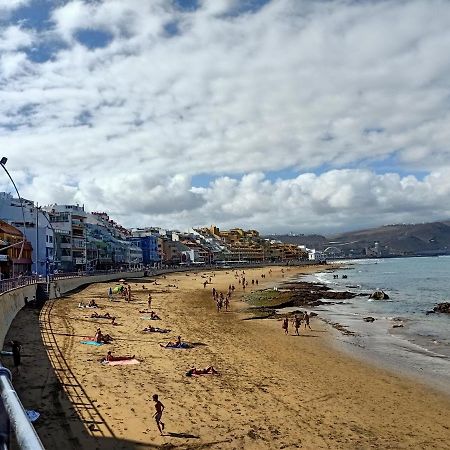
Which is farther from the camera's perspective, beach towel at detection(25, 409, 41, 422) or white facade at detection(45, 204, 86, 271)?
white facade at detection(45, 204, 86, 271)

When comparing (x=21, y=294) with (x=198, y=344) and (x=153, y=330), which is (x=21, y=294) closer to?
(x=153, y=330)

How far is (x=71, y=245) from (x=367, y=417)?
7096cm

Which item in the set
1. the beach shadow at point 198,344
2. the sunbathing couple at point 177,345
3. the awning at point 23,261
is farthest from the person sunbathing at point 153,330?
the awning at point 23,261

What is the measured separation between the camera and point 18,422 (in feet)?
9.57

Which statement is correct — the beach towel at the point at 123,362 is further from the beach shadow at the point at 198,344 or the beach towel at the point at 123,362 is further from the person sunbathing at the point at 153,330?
the person sunbathing at the point at 153,330

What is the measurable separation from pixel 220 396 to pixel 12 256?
44.7 meters

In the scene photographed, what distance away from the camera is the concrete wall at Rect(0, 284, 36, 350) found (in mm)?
22695

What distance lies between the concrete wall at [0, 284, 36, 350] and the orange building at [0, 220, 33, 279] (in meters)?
12.6

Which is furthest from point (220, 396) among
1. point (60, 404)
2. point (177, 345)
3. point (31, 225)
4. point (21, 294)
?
point (31, 225)

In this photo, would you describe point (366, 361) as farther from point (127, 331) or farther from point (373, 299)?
point (373, 299)

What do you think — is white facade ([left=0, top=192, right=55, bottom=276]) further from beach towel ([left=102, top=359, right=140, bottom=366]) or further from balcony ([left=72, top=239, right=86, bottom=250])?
beach towel ([left=102, top=359, right=140, bottom=366])

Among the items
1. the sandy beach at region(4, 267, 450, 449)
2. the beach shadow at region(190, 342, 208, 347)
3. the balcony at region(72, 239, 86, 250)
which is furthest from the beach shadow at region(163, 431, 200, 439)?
the balcony at region(72, 239, 86, 250)

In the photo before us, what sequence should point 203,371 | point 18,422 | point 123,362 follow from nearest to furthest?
point 18,422
point 203,371
point 123,362

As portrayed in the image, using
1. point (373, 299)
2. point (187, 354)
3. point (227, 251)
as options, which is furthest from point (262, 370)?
point (227, 251)
